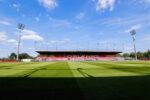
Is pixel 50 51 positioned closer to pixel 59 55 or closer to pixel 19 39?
pixel 59 55

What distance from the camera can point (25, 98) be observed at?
3230 millimetres

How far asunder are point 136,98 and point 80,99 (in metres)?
1.98

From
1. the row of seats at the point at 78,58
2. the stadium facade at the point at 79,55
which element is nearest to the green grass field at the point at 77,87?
the row of seats at the point at 78,58

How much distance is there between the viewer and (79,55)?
6906cm

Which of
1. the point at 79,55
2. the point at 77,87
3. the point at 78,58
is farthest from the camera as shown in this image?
the point at 79,55

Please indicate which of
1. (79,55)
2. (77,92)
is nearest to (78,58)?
(79,55)

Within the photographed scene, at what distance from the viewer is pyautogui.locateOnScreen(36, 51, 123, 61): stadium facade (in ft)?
212

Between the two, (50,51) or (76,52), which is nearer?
(50,51)

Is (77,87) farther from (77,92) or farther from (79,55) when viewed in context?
(79,55)

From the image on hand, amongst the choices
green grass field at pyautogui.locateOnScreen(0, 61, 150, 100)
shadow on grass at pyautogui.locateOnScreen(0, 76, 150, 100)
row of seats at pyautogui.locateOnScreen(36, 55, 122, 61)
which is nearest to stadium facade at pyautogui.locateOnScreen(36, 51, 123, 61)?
row of seats at pyautogui.locateOnScreen(36, 55, 122, 61)

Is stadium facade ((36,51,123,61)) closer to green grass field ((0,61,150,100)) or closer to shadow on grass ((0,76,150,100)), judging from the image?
green grass field ((0,61,150,100))

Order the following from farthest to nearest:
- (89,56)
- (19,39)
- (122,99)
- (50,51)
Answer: (89,56) → (50,51) → (19,39) → (122,99)

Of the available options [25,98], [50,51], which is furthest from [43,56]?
[25,98]

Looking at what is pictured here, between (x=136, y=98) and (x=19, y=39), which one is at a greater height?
(x=19, y=39)
